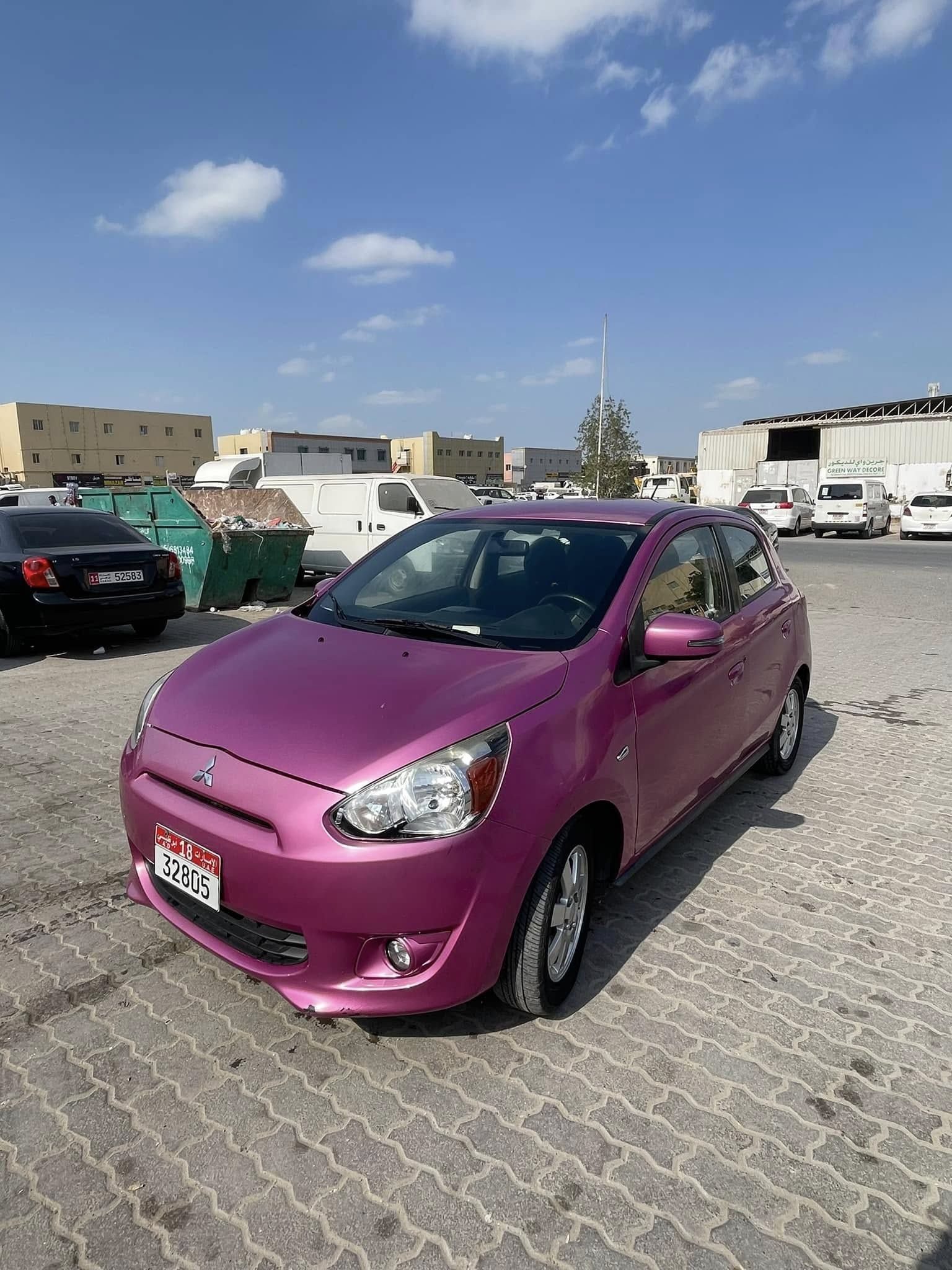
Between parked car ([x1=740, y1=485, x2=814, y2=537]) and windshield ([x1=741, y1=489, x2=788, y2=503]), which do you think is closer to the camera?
parked car ([x1=740, y1=485, x2=814, y2=537])

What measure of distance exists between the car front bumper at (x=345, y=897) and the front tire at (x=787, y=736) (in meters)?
2.82

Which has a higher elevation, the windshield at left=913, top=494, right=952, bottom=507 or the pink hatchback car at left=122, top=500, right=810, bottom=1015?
the windshield at left=913, top=494, right=952, bottom=507

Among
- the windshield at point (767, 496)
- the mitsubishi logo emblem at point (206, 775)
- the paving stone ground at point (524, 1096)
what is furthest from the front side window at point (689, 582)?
the windshield at point (767, 496)

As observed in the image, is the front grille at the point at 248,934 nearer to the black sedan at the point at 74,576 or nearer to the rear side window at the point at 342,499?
the black sedan at the point at 74,576

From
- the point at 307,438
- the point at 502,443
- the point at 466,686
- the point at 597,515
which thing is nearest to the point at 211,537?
the point at 597,515

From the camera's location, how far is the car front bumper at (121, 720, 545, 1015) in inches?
80.3

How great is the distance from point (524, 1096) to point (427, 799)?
92 cm

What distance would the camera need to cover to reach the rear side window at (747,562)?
13.1ft

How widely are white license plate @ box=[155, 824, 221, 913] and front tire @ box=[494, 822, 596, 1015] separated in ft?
2.93

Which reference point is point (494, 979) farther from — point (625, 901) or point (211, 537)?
point (211, 537)

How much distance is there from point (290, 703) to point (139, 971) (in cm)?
119

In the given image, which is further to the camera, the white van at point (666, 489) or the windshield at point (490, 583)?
the white van at point (666, 489)

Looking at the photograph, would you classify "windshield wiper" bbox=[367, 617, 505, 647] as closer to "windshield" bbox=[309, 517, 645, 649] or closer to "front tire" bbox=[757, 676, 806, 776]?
"windshield" bbox=[309, 517, 645, 649]

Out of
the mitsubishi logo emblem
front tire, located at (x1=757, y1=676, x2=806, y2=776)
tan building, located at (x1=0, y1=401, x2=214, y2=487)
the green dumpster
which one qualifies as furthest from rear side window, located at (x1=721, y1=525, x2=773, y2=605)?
tan building, located at (x1=0, y1=401, x2=214, y2=487)
